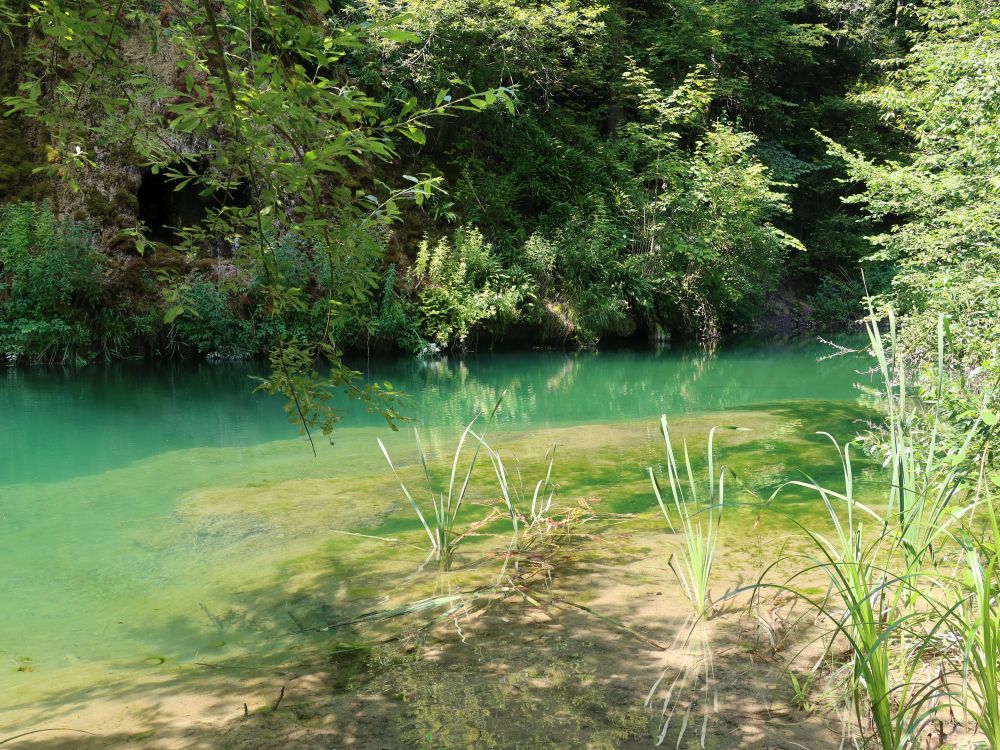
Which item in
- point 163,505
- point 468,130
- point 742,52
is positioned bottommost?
point 163,505

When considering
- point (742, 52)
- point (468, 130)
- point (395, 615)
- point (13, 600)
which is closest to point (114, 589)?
point (13, 600)

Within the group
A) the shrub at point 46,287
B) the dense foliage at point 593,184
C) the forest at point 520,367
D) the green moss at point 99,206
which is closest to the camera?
the forest at point 520,367

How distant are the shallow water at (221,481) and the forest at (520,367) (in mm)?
42

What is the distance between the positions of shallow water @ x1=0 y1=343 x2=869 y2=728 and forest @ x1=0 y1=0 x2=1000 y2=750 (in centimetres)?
4

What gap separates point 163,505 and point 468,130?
13.0 m

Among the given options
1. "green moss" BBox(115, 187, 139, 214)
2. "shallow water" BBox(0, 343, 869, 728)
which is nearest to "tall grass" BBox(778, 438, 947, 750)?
"shallow water" BBox(0, 343, 869, 728)

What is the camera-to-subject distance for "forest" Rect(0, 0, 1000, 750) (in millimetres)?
2000

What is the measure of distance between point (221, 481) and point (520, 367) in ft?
26.8

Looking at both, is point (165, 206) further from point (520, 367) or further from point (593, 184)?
point (593, 184)

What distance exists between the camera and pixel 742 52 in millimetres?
19484

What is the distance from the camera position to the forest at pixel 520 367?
2.00 metres

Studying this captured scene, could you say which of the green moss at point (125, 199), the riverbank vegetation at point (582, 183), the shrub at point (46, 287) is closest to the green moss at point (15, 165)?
the riverbank vegetation at point (582, 183)

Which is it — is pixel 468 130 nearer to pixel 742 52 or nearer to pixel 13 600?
pixel 742 52

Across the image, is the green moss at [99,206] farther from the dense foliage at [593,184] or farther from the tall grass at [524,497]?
the tall grass at [524,497]
